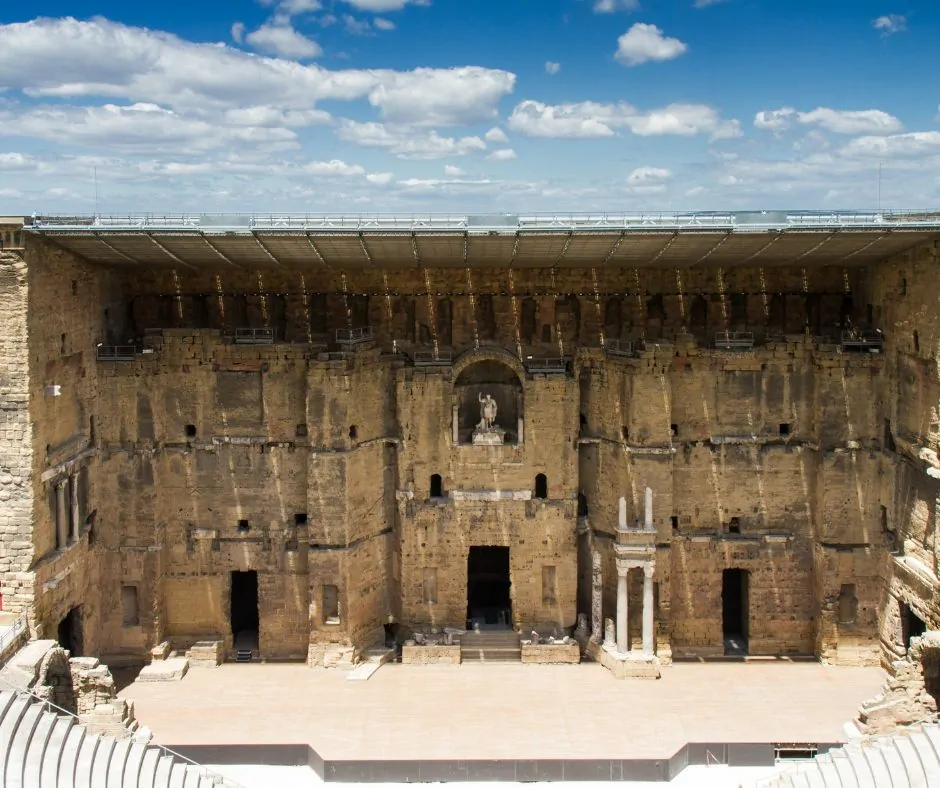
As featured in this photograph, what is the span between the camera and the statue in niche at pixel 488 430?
1246 inches

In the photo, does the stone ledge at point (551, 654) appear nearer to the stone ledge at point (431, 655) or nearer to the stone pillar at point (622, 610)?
the stone pillar at point (622, 610)

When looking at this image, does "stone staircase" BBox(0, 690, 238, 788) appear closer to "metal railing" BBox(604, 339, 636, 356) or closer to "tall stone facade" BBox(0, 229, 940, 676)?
"tall stone facade" BBox(0, 229, 940, 676)

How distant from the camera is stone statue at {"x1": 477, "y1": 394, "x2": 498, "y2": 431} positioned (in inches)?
1247

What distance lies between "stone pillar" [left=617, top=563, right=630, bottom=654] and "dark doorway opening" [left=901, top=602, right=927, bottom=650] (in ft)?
25.1

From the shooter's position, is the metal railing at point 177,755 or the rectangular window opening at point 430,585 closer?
the metal railing at point 177,755

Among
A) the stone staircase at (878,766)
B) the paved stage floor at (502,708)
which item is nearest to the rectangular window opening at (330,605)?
the paved stage floor at (502,708)

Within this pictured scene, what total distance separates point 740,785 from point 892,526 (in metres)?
9.82

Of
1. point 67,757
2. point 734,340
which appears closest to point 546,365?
point 734,340

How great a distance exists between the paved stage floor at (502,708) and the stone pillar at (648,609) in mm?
953

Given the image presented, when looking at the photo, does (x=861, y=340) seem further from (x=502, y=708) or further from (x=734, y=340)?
(x=502, y=708)

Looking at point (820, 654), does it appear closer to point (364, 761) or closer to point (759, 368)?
point (759, 368)

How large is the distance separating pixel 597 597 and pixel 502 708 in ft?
16.4

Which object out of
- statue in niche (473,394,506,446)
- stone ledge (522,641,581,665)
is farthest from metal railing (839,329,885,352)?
stone ledge (522,641,581,665)

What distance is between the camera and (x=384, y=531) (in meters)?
32.5
